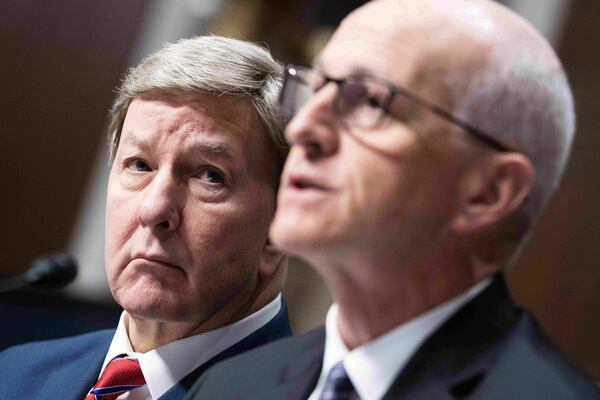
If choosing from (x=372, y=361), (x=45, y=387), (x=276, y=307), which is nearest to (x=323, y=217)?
(x=372, y=361)

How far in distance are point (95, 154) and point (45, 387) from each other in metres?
2.29

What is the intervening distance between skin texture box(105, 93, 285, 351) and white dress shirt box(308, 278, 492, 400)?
0.57 meters

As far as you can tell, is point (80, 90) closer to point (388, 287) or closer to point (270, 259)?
point (270, 259)

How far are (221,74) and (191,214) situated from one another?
Result: 0.27 meters

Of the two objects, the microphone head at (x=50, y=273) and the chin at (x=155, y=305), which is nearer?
the chin at (x=155, y=305)

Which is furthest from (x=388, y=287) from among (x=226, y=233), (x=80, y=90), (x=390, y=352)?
(x=80, y=90)

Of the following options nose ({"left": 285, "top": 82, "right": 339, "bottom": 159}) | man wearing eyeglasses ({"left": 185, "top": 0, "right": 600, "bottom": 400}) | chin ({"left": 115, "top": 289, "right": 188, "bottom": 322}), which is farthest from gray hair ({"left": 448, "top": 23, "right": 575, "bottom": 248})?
chin ({"left": 115, "top": 289, "right": 188, "bottom": 322})

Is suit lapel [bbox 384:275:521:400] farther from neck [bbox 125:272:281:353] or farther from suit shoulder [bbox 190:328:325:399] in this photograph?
neck [bbox 125:272:281:353]

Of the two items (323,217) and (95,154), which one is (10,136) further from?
(323,217)

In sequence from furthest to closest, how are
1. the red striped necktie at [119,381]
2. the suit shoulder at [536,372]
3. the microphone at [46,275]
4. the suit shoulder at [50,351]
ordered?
1. the suit shoulder at [50,351]
2. the microphone at [46,275]
3. the red striped necktie at [119,381]
4. the suit shoulder at [536,372]

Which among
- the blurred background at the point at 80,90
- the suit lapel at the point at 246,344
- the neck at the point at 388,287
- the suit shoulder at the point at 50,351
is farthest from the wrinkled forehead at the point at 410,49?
the blurred background at the point at 80,90

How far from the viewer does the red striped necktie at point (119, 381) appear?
77.7 inches

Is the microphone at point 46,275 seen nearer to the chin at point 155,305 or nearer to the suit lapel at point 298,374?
the chin at point 155,305

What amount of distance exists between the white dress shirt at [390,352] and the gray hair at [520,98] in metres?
0.21
